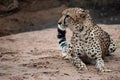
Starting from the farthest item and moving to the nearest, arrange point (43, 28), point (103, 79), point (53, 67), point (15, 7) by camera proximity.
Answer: point (15, 7) → point (43, 28) → point (53, 67) → point (103, 79)

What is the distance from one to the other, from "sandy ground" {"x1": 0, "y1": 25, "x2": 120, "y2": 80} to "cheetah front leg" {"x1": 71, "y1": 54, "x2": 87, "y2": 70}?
90mm

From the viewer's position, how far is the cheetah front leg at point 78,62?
686 cm

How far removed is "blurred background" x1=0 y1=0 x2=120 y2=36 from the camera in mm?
12617

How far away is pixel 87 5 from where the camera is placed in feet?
45.3

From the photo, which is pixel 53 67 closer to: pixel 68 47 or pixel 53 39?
pixel 68 47

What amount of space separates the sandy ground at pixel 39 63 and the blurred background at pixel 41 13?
91.8 inches

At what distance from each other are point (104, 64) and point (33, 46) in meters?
2.57

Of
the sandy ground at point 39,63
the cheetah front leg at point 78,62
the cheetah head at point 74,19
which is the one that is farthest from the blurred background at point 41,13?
the cheetah front leg at point 78,62

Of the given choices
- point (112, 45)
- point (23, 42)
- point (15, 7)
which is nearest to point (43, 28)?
point (15, 7)

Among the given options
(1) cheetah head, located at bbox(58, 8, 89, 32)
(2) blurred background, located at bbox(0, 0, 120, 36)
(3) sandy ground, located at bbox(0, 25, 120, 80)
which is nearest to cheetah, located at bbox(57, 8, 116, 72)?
(1) cheetah head, located at bbox(58, 8, 89, 32)

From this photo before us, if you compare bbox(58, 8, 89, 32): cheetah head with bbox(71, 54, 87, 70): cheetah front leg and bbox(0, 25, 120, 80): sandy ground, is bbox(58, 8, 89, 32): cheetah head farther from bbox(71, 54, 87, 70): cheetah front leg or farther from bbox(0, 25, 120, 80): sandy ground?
bbox(0, 25, 120, 80): sandy ground

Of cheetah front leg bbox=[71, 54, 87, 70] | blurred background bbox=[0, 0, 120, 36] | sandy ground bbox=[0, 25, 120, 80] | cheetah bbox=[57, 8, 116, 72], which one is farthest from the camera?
blurred background bbox=[0, 0, 120, 36]

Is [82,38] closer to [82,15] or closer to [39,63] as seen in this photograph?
[82,15]

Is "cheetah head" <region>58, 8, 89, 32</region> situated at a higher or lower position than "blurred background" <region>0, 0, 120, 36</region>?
higher
